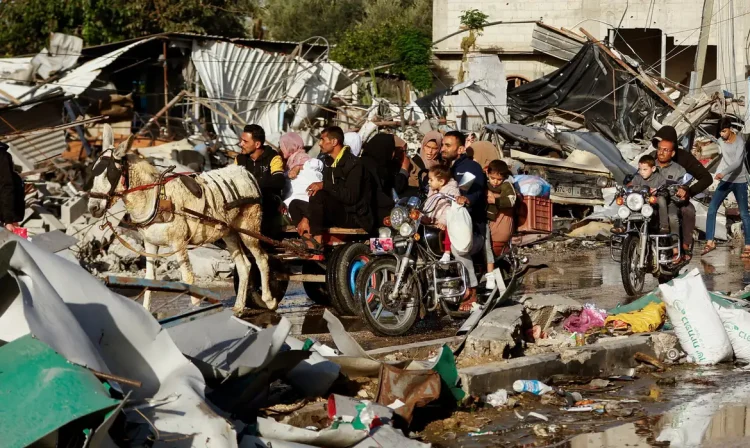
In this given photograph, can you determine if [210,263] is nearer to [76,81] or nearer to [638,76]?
[76,81]

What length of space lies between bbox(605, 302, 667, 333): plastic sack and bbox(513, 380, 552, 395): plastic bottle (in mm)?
2292

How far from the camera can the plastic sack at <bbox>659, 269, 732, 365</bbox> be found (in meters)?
9.16

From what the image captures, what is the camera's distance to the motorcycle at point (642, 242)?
12664 millimetres

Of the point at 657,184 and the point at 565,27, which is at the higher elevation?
the point at 565,27

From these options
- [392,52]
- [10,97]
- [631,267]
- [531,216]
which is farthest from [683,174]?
[392,52]

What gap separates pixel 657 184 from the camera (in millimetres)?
12938

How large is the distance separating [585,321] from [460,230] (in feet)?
4.54

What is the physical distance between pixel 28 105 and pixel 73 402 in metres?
21.7

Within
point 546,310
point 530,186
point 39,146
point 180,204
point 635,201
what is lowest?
point 546,310

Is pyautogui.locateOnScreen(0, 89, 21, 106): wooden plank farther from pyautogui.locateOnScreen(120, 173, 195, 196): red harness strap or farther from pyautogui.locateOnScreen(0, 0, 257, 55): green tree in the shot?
pyautogui.locateOnScreen(120, 173, 195, 196): red harness strap

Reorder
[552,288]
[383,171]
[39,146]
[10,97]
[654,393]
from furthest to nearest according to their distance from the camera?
[39,146] → [10,97] → [552,288] → [383,171] → [654,393]

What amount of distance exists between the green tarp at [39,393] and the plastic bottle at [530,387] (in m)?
3.56

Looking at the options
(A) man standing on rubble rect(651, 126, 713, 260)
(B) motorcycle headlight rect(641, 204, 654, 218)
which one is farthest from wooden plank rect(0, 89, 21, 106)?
(B) motorcycle headlight rect(641, 204, 654, 218)

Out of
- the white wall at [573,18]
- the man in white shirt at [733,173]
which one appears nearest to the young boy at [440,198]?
the man in white shirt at [733,173]
